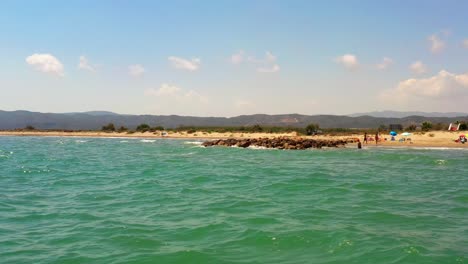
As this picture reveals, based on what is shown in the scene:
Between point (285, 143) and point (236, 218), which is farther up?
point (285, 143)

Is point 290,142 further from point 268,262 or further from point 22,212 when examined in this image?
point 268,262

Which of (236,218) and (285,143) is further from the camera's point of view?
(285,143)

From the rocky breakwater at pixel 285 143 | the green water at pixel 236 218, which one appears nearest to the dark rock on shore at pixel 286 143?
the rocky breakwater at pixel 285 143

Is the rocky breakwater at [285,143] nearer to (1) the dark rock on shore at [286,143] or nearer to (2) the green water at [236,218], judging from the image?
(1) the dark rock on shore at [286,143]

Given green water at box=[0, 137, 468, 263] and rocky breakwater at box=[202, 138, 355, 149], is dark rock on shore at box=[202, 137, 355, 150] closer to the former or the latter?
rocky breakwater at box=[202, 138, 355, 149]

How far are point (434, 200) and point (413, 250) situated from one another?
23.7ft

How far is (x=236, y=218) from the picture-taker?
43.0 ft

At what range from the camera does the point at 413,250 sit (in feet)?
32.0

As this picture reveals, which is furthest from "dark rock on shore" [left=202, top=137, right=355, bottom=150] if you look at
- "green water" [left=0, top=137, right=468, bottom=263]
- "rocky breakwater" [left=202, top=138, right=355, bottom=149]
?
"green water" [left=0, top=137, right=468, bottom=263]

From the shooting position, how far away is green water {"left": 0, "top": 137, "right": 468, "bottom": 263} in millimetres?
9734

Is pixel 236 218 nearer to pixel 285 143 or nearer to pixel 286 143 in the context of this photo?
pixel 286 143

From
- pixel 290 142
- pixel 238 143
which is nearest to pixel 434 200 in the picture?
pixel 290 142

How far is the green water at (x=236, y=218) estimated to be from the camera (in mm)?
9734

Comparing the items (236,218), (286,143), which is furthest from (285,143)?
(236,218)
